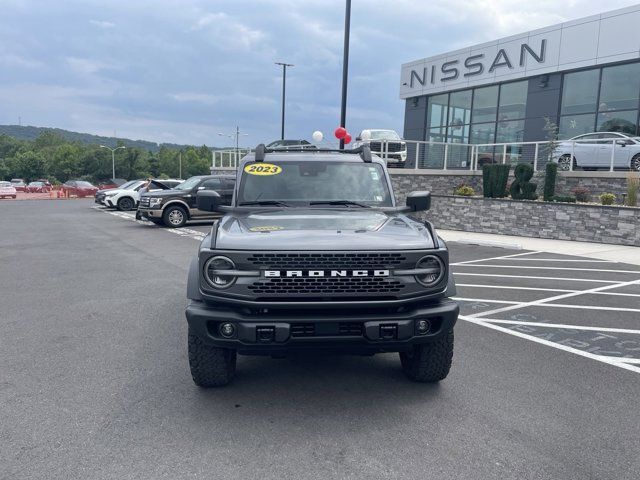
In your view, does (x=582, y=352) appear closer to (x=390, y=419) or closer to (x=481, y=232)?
(x=390, y=419)

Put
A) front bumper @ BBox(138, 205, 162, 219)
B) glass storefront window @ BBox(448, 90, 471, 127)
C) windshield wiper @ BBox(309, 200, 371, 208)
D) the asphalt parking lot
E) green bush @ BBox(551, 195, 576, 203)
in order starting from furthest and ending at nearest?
glass storefront window @ BBox(448, 90, 471, 127) → front bumper @ BBox(138, 205, 162, 219) → green bush @ BBox(551, 195, 576, 203) → windshield wiper @ BBox(309, 200, 371, 208) → the asphalt parking lot

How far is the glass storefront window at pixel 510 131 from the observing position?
87.0 feet

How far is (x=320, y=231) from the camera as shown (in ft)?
12.5

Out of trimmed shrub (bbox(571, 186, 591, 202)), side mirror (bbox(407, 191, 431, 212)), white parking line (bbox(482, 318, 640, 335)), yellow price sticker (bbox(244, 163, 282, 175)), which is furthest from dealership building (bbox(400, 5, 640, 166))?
yellow price sticker (bbox(244, 163, 282, 175))

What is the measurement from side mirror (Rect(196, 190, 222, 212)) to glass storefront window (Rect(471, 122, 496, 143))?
2589cm

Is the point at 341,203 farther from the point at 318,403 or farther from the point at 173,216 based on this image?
the point at 173,216

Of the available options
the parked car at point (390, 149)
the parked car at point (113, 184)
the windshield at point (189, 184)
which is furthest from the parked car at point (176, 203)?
the parked car at point (113, 184)

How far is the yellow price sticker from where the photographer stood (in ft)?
16.9

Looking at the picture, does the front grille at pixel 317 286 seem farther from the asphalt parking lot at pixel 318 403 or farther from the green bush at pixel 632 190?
the green bush at pixel 632 190

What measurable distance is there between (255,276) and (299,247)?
0.36 m

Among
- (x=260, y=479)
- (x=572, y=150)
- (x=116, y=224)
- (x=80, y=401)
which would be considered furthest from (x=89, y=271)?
(x=572, y=150)

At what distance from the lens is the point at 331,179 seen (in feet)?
16.8

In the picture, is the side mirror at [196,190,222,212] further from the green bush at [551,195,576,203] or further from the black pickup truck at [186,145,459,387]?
the green bush at [551,195,576,203]

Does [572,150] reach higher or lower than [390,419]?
higher
